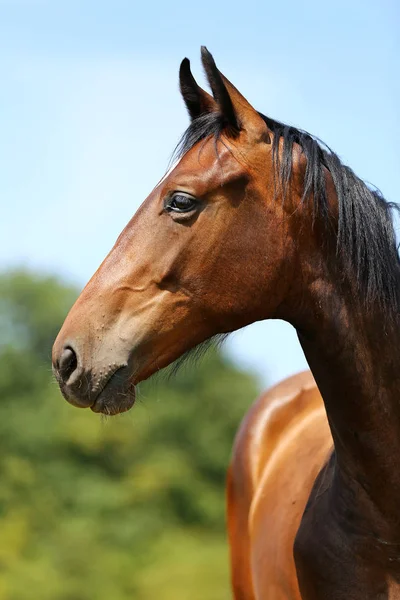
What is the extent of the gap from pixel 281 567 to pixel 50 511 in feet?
69.0

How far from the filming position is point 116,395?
3.22 m

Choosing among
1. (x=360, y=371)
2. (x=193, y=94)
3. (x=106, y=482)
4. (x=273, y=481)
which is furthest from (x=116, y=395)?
(x=106, y=482)

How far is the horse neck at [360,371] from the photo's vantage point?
3.32m

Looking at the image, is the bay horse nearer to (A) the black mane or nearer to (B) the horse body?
(A) the black mane

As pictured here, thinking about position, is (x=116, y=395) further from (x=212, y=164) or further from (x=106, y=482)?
(x=106, y=482)

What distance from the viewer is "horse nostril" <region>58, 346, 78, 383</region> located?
3.15 meters

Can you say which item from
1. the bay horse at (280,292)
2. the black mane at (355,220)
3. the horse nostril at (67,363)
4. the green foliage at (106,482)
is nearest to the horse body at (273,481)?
the bay horse at (280,292)

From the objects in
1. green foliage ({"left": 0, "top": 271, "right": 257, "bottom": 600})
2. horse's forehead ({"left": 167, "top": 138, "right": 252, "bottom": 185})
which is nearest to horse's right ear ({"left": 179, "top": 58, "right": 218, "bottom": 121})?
horse's forehead ({"left": 167, "top": 138, "right": 252, "bottom": 185})

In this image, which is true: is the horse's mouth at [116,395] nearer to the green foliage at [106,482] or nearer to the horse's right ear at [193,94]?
the horse's right ear at [193,94]

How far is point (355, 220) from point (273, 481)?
184 cm

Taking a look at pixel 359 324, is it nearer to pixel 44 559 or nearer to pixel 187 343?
pixel 187 343

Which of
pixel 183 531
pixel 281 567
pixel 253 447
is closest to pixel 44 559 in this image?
pixel 183 531

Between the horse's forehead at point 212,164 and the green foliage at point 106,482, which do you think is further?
the green foliage at point 106,482

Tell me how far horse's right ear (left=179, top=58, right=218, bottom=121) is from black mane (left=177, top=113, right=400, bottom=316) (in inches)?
4.9
